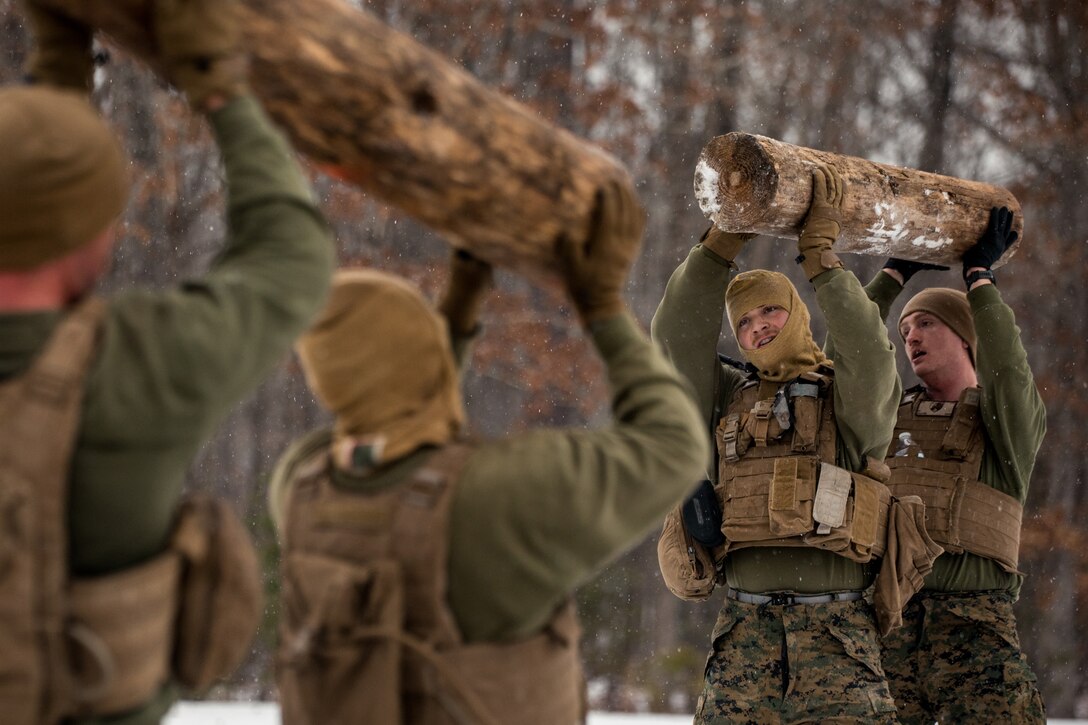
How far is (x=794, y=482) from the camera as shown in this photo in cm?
395

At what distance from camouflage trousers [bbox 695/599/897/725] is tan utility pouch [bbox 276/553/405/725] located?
7.24ft

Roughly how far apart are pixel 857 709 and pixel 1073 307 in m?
8.78

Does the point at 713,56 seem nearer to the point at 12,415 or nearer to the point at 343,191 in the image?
the point at 343,191

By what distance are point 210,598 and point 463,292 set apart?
993 mm

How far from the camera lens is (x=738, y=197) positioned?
3918 mm

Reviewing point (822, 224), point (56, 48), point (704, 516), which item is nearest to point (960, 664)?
point (704, 516)

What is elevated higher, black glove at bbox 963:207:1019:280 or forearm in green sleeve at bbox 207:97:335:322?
black glove at bbox 963:207:1019:280

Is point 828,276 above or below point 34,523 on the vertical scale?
above

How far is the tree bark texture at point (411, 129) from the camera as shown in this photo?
206 cm

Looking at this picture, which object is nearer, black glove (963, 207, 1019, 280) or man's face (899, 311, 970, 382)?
black glove (963, 207, 1019, 280)

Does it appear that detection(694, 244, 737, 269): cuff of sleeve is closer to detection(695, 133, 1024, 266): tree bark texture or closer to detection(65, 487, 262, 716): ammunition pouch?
detection(695, 133, 1024, 266): tree bark texture

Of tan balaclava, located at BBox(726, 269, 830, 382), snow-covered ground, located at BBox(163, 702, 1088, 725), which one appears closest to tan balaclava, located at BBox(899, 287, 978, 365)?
tan balaclava, located at BBox(726, 269, 830, 382)

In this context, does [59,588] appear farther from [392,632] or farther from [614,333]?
[614,333]

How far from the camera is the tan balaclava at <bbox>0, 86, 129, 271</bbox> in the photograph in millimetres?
1618
